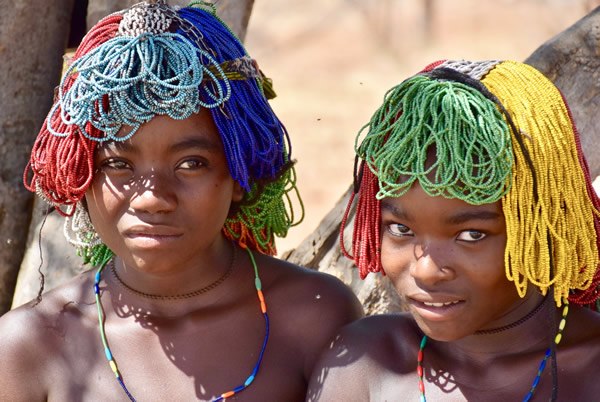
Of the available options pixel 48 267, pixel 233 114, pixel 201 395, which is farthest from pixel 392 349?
pixel 48 267

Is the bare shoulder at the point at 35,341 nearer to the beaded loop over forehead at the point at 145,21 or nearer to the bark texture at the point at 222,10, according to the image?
the beaded loop over forehead at the point at 145,21

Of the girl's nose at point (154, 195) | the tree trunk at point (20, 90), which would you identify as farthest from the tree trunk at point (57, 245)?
the girl's nose at point (154, 195)

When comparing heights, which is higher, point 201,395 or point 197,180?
point 197,180

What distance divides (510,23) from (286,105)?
9.95 ft

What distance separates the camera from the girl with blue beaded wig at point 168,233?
2.94 meters

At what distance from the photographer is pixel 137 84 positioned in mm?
2922

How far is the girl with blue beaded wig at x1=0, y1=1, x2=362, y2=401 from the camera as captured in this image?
2938mm

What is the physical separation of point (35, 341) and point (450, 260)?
1305 millimetres

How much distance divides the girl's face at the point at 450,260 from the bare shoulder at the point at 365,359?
0.27m

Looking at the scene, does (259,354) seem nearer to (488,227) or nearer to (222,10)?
(488,227)

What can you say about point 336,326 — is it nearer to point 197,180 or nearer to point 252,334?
point 252,334


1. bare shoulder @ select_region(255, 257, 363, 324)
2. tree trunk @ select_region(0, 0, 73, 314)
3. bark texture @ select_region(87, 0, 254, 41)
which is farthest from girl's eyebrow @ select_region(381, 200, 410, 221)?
tree trunk @ select_region(0, 0, 73, 314)

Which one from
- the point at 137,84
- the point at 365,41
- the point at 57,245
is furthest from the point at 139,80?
the point at 365,41

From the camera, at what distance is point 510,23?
43.3 ft
